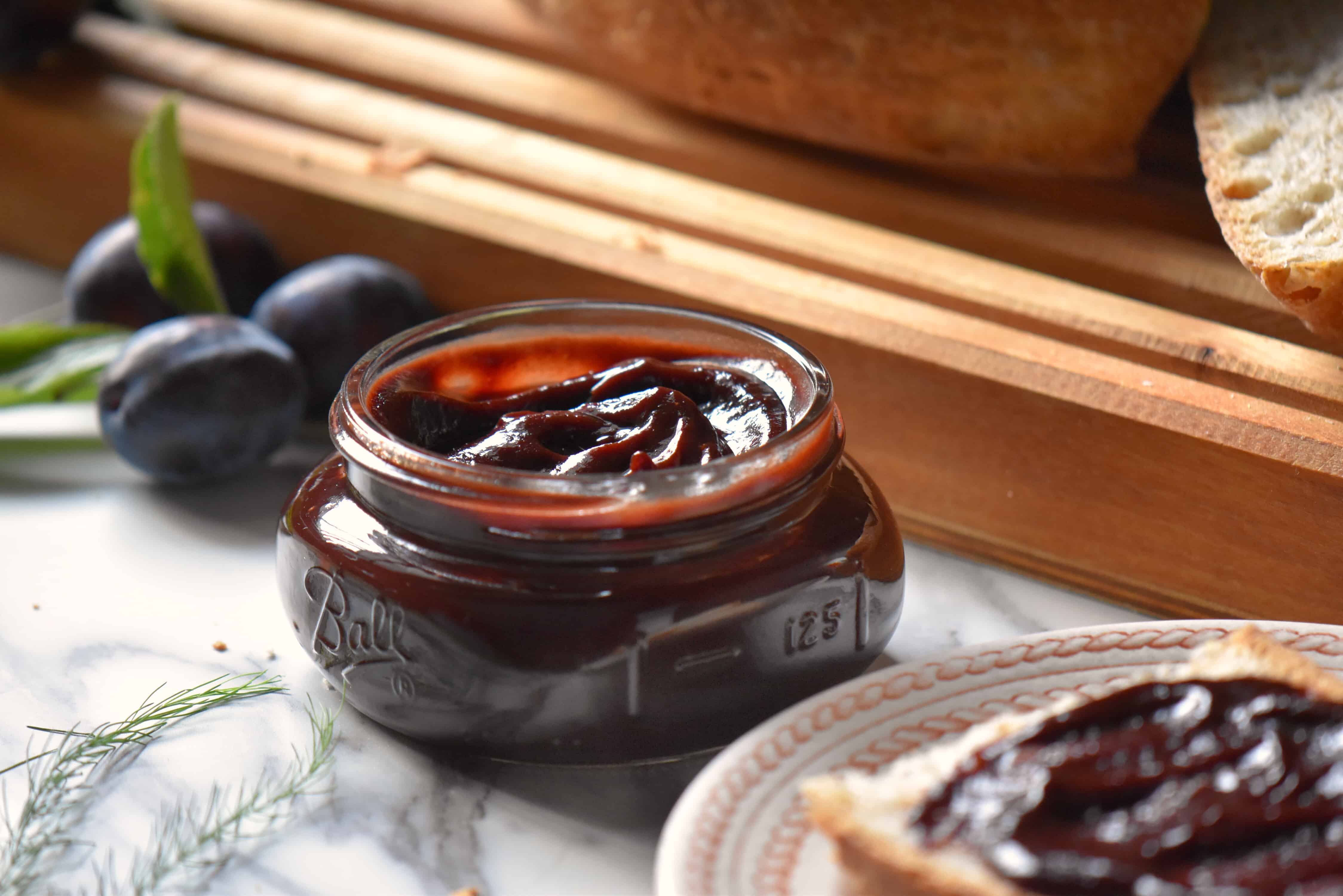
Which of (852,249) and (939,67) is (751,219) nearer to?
(852,249)

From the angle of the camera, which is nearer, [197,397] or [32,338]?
[197,397]

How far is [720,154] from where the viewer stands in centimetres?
169

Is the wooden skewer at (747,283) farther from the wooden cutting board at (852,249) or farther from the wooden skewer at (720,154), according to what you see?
the wooden skewer at (720,154)

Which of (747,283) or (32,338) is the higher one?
(747,283)

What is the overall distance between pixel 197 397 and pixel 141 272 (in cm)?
35

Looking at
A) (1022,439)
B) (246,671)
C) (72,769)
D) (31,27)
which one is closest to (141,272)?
(31,27)

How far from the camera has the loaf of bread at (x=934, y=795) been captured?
724 mm

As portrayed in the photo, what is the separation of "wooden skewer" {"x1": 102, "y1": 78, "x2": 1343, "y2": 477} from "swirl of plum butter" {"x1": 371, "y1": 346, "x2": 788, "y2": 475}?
0.88ft

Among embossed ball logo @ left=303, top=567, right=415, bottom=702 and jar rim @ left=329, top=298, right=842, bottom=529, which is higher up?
jar rim @ left=329, top=298, right=842, bottom=529

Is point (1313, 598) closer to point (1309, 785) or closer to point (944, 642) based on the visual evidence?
point (944, 642)

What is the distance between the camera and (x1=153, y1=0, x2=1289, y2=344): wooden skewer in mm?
1424

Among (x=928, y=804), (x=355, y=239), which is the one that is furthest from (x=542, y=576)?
(x=355, y=239)

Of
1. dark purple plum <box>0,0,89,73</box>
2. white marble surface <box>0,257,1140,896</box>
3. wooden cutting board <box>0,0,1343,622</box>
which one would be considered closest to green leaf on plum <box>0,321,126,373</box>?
white marble surface <box>0,257,1140,896</box>

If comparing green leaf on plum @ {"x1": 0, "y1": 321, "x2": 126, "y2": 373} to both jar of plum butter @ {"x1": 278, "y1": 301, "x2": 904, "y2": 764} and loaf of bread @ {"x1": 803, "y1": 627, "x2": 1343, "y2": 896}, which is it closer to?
jar of plum butter @ {"x1": 278, "y1": 301, "x2": 904, "y2": 764}
